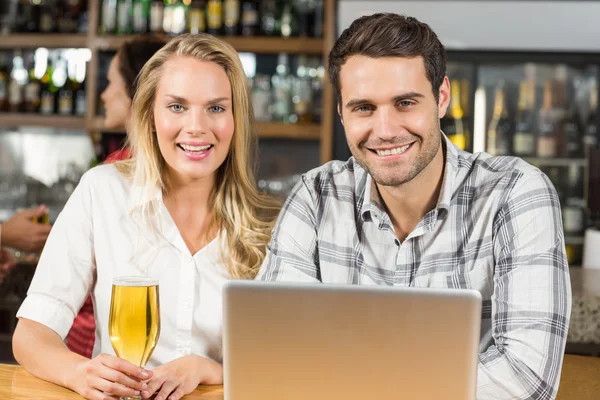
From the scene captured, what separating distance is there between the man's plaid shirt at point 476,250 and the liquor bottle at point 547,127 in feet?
8.66

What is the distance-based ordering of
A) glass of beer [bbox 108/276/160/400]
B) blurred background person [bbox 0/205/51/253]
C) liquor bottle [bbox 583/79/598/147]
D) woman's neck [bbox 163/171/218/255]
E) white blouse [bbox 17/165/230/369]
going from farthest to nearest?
liquor bottle [bbox 583/79/598/147] < blurred background person [bbox 0/205/51/253] < woman's neck [bbox 163/171/218/255] < white blouse [bbox 17/165/230/369] < glass of beer [bbox 108/276/160/400]

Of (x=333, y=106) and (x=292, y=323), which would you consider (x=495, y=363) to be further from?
(x=333, y=106)

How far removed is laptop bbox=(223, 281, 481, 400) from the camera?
96 cm

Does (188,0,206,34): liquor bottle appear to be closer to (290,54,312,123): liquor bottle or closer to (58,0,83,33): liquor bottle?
(290,54,312,123): liquor bottle

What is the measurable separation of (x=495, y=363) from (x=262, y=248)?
2.22ft

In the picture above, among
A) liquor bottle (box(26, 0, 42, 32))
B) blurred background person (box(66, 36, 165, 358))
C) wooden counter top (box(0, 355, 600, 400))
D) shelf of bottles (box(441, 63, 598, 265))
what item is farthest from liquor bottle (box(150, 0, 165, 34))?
wooden counter top (box(0, 355, 600, 400))

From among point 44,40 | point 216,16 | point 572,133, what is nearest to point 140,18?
point 216,16

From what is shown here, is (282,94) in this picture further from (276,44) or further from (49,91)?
(49,91)

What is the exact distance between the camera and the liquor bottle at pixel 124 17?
423 cm

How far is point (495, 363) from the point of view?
4.29 feet

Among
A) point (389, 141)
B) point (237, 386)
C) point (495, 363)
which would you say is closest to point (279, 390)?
point (237, 386)

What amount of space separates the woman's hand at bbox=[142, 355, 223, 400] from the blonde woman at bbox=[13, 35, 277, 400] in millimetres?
216

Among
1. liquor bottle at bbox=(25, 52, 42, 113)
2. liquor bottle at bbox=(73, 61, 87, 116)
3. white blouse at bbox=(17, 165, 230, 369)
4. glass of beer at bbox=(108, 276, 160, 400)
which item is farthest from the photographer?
liquor bottle at bbox=(25, 52, 42, 113)

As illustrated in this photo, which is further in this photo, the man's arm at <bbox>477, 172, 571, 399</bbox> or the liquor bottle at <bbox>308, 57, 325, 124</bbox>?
the liquor bottle at <bbox>308, 57, 325, 124</bbox>
